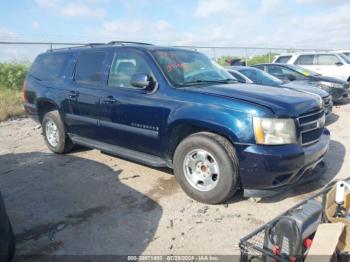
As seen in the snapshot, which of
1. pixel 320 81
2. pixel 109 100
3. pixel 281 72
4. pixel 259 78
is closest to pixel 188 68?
pixel 109 100

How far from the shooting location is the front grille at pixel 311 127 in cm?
389

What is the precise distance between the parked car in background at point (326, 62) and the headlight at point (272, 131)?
1117cm

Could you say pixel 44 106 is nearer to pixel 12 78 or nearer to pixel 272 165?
pixel 272 165

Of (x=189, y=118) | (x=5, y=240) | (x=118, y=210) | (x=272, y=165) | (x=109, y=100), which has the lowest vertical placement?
(x=118, y=210)

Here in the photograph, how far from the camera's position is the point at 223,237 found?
3395 mm

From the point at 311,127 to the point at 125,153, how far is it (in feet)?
8.04

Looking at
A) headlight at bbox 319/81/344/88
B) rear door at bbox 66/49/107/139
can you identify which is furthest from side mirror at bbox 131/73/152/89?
headlight at bbox 319/81/344/88

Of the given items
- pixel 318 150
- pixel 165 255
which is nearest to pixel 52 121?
pixel 165 255

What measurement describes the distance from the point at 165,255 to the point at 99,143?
8.70 ft

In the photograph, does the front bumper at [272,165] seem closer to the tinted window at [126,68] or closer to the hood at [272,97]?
the hood at [272,97]

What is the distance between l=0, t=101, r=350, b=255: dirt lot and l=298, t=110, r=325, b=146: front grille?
0.72 m

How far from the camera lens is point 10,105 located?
1079 centimetres

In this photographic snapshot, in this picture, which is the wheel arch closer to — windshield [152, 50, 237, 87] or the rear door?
the rear door

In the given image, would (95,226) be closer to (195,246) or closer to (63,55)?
(195,246)
